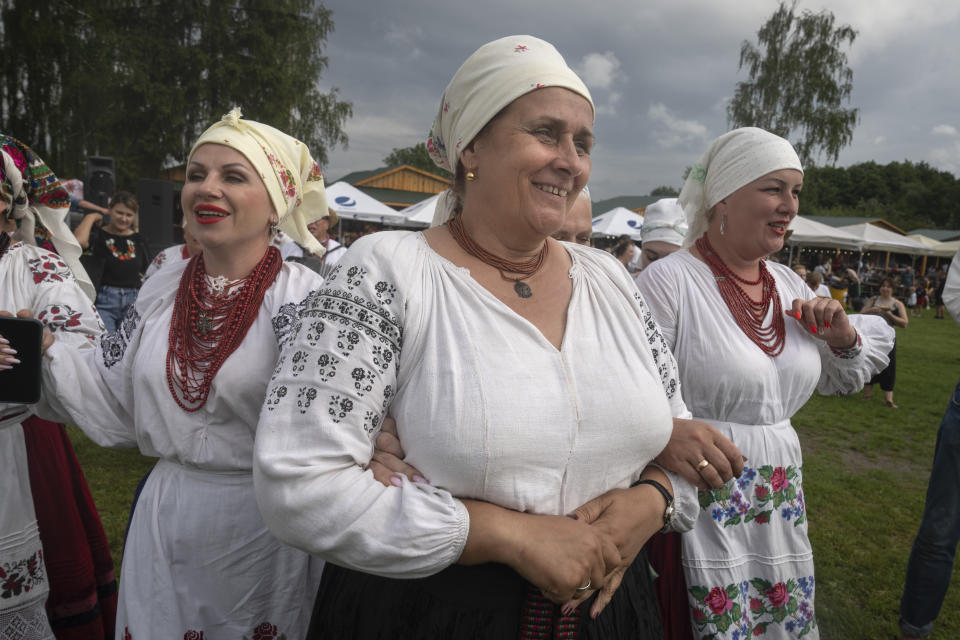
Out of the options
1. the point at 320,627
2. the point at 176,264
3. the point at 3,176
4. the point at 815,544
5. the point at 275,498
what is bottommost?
the point at 815,544

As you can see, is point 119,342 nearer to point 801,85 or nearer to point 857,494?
point 857,494

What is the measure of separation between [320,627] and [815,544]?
4.19m

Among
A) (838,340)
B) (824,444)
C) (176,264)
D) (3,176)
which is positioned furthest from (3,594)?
(824,444)

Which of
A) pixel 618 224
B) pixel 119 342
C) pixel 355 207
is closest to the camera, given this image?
pixel 119 342

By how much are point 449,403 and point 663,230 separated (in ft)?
14.0

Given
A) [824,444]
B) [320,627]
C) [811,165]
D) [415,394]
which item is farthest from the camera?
[811,165]

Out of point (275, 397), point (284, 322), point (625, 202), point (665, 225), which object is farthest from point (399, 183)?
point (275, 397)

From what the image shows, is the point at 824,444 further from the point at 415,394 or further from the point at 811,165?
A: the point at 811,165

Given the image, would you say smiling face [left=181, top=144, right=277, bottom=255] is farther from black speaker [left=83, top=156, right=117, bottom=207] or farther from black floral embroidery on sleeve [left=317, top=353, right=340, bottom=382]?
black speaker [left=83, top=156, right=117, bottom=207]

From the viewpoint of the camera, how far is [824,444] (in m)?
6.77

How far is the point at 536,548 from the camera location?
122cm

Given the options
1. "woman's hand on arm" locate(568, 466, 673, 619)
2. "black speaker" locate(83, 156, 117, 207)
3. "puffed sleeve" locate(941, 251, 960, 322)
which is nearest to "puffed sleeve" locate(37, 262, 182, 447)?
"woman's hand on arm" locate(568, 466, 673, 619)

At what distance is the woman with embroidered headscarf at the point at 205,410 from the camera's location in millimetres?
1882

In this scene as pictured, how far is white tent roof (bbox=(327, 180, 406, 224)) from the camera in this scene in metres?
14.2
